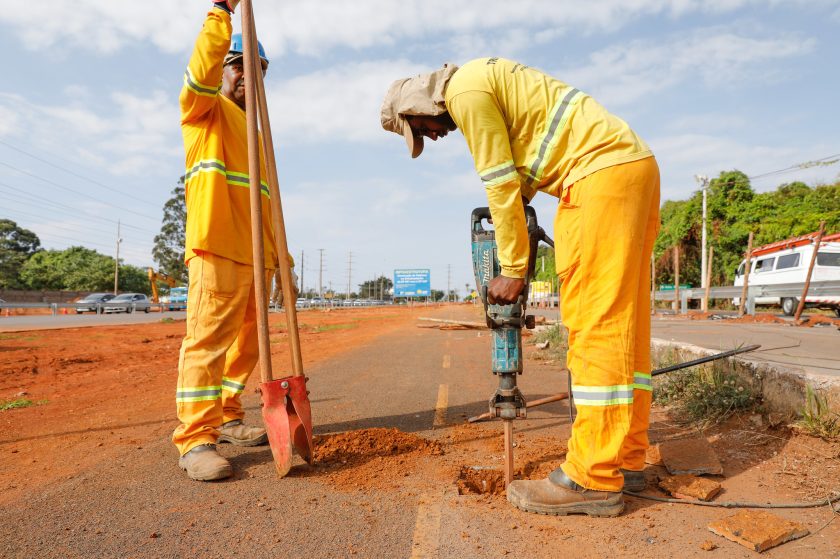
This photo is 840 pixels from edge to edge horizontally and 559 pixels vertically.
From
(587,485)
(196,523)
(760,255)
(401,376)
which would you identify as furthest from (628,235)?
(760,255)

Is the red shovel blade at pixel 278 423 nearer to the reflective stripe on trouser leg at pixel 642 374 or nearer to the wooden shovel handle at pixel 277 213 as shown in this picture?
the wooden shovel handle at pixel 277 213

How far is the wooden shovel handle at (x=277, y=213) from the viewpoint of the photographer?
2.98m

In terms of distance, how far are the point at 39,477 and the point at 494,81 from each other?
309 centimetres

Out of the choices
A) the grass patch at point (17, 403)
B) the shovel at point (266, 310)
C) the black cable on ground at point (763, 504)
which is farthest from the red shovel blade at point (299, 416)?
the grass patch at point (17, 403)

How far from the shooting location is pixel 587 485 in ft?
7.43

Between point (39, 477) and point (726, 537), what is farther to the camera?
point (39, 477)

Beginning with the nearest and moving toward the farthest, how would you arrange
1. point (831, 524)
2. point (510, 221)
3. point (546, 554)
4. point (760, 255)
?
point (546, 554) < point (831, 524) < point (510, 221) < point (760, 255)

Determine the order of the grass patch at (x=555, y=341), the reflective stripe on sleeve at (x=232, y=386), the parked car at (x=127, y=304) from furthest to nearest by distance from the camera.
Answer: the parked car at (x=127, y=304)
the grass patch at (x=555, y=341)
the reflective stripe on sleeve at (x=232, y=386)

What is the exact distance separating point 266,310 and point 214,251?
0.51 metres

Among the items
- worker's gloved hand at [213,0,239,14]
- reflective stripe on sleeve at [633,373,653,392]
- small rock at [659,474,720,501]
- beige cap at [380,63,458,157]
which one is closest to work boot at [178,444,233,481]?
beige cap at [380,63,458,157]

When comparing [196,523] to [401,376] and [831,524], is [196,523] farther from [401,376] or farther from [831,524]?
[401,376]

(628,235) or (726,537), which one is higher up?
(628,235)

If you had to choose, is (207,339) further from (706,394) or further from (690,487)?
(706,394)

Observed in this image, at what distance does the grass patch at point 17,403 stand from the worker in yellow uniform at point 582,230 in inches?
183
